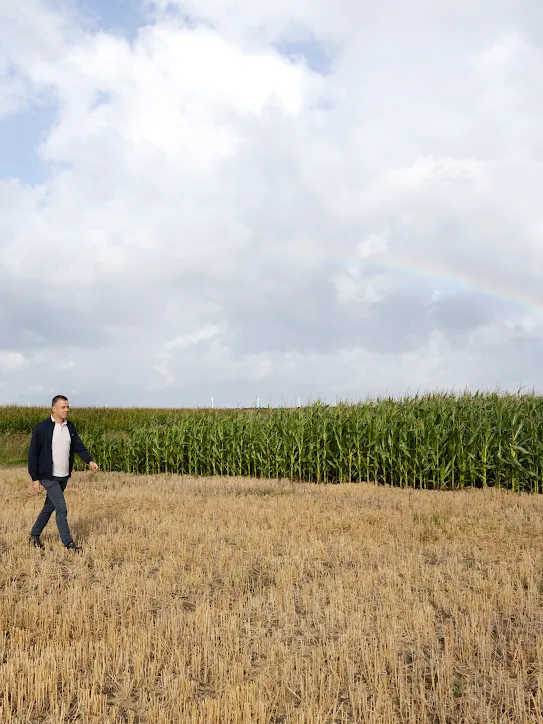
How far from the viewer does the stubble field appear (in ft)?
17.6

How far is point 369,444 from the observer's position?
20703 mm

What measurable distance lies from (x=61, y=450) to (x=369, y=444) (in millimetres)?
12401

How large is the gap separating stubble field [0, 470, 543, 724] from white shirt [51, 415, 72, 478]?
142 cm

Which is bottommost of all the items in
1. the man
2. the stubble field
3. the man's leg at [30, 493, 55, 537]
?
the stubble field

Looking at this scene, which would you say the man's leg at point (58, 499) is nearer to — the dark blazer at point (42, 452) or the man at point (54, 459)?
the man at point (54, 459)

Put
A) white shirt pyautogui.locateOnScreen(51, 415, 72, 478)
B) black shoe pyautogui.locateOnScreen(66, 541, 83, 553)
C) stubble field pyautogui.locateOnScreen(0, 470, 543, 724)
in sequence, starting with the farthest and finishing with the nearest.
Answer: black shoe pyautogui.locateOnScreen(66, 541, 83, 553), white shirt pyautogui.locateOnScreen(51, 415, 72, 478), stubble field pyautogui.locateOnScreen(0, 470, 543, 724)

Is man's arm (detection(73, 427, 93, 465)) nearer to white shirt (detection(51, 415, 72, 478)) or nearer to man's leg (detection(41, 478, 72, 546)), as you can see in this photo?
white shirt (detection(51, 415, 72, 478))

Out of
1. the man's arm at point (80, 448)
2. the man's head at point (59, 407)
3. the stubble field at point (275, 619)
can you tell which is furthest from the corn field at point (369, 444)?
the man's head at point (59, 407)

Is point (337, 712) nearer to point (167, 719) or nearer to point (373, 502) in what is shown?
point (167, 719)

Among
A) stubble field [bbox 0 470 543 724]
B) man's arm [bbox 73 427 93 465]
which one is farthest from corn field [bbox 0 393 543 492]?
man's arm [bbox 73 427 93 465]

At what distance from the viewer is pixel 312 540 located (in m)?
11.2

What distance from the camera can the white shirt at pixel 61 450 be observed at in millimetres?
10460

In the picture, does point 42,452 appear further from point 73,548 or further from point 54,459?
point 73,548

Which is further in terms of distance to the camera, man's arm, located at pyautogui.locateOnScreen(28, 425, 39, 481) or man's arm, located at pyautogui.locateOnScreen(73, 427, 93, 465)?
man's arm, located at pyautogui.locateOnScreen(73, 427, 93, 465)
